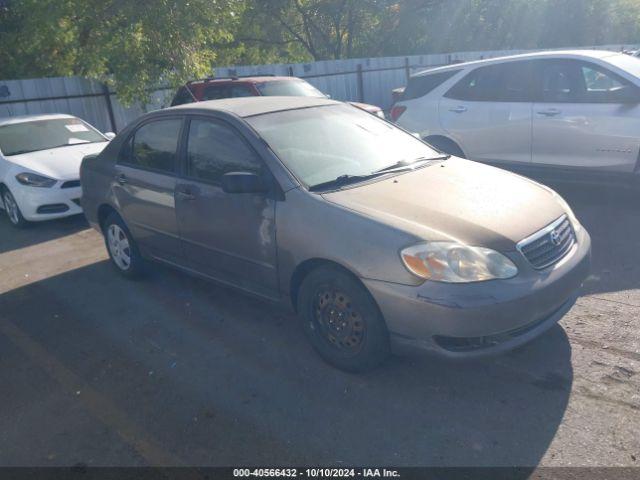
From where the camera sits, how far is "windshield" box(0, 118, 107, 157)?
8523 millimetres

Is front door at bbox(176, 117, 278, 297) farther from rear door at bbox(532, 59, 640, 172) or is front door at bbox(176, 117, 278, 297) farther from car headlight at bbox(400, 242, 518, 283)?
rear door at bbox(532, 59, 640, 172)

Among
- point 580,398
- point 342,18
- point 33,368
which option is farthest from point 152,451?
point 342,18

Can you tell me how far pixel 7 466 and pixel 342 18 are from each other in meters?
26.2

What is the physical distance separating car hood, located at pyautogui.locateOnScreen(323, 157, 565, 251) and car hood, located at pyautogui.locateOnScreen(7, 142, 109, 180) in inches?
213

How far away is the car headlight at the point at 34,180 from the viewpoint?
7.72 metres

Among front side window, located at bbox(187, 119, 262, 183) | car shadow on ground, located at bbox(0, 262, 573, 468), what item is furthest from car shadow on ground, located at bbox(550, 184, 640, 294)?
front side window, located at bbox(187, 119, 262, 183)

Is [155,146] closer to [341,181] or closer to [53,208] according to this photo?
[341,181]

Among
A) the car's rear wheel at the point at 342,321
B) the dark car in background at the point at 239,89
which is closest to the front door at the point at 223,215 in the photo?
the car's rear wheel at the point at 342,321

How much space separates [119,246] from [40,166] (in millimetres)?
3042

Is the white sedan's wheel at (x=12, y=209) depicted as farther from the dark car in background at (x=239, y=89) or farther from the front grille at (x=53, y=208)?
the dark car in background at (x=239, y=89)

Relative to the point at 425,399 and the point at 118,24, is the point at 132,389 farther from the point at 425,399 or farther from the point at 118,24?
the point at 118,24

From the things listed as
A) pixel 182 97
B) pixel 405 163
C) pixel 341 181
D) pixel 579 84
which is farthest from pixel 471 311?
pixel 182 97

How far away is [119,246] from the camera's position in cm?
573

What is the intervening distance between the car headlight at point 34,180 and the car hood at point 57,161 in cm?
6
